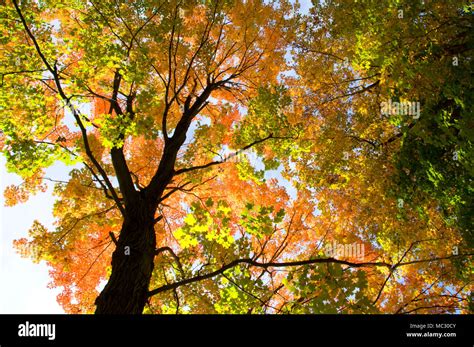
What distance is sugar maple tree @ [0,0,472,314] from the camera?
199 inches

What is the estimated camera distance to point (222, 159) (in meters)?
7.25

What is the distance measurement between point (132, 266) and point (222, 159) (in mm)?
3151

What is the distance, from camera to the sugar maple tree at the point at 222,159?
199 inches

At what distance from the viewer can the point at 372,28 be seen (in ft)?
23.0

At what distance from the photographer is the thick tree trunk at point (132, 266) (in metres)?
4.41

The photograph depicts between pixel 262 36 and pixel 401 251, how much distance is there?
22.9ft

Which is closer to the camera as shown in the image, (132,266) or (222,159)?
(132,266)

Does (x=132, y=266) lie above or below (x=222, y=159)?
below

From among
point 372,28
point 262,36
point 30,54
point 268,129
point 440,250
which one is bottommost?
point 440,250

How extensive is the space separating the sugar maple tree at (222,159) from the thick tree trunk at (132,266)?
22 millimetres

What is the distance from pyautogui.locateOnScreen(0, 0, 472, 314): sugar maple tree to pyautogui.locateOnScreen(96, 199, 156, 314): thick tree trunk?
0.02 m
